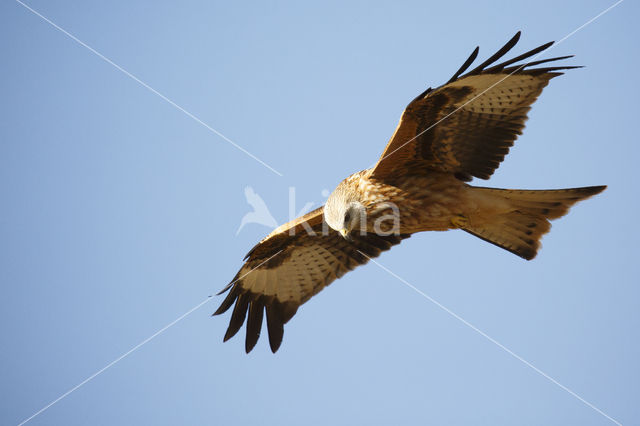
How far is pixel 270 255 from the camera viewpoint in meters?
8.21

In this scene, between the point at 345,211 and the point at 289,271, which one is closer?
the point at 345,211

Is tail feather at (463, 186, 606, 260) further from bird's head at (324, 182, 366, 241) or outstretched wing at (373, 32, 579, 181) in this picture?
bird's head at (324, 182, 366, 241)

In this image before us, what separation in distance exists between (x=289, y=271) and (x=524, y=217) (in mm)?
2953

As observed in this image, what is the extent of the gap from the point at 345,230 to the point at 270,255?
1.73 metres

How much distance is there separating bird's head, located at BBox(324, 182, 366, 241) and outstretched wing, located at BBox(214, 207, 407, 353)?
759 millimetres

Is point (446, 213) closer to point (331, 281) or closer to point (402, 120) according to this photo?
point (402, 120)

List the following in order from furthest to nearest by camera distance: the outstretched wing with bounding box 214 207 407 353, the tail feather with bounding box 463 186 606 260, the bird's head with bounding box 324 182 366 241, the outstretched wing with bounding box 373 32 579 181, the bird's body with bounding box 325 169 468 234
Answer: the outstretched wing with bounding box 214 207 407 353
the bird's body with bounding box 325 169 468 234
the bird's head with bounding box 324 182 366 241
the tail feather with bounding box 463 186 606 260
the outstretched wing with bounding box 373 32 579 181

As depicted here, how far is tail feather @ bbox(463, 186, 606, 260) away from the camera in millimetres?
6672

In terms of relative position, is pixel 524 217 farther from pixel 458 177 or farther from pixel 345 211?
pixel 345 211

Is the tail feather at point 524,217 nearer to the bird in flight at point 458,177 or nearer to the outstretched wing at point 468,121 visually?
the bird in flight at point 458,177

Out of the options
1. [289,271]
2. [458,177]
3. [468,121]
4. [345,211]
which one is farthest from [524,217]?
[289,271]

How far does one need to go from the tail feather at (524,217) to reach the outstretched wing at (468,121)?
442 mm

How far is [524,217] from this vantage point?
6.96 m

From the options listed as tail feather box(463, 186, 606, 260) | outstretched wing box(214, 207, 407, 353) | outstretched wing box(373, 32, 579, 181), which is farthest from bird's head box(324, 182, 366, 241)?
tail feather box(463, 186, 606, 260)
